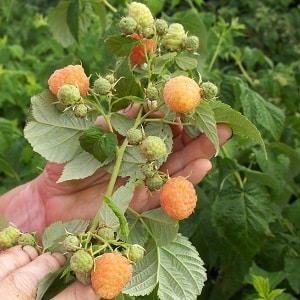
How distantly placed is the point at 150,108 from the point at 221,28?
935 mm

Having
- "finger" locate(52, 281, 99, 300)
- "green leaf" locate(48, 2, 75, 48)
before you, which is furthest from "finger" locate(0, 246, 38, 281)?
"green leaf" locate(48, 2, 75, 48)

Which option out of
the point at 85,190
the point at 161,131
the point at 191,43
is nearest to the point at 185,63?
the point at 191,43

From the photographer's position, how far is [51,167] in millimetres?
1387

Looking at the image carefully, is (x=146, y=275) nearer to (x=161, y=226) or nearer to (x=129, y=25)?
(x=161, y=226)

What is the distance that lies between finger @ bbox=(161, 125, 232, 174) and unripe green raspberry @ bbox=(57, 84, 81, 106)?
0.26 metres

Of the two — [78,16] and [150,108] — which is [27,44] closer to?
[78,16]

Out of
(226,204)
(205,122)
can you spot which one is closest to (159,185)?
(205,122)

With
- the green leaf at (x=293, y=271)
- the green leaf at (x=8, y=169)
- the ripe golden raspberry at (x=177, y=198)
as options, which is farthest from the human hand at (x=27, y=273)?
the green leaf at (x=8, y=169)

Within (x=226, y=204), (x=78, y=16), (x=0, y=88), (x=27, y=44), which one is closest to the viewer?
(x=226, y=204)

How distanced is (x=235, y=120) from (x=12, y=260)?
48 centimetres

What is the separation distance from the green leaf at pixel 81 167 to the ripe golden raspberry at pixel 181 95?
196 mm

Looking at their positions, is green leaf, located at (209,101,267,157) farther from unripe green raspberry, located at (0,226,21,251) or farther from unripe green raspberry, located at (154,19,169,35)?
unripe green raspberry, located at (0,226,21,251)

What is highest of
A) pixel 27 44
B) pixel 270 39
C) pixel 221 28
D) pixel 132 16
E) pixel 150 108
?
pixel 132 16

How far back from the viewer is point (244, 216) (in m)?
1.55
